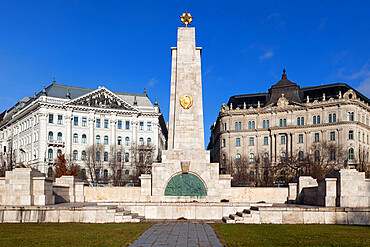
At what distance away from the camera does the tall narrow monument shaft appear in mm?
29172

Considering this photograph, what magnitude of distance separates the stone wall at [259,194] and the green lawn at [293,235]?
11.3 meters

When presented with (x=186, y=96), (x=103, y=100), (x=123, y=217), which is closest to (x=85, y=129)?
(x=103, y=100)

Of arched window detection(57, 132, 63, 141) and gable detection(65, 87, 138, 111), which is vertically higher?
gable detection(65, 87, 138, 111)

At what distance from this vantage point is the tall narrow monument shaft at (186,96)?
95.7ft

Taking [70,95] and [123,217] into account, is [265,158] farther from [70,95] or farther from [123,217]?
[123,217]

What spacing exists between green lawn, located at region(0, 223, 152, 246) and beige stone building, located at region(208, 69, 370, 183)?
66.4m

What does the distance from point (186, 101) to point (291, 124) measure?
6371 cm

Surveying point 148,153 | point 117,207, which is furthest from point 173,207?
point 148,153

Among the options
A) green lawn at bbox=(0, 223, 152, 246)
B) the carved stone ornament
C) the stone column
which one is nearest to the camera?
green lawn at bbox=(0, 223, 152, 246)

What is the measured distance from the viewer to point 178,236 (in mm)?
14914

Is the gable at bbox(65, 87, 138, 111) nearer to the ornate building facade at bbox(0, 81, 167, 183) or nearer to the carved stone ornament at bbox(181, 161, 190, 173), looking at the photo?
the ornate building facade at bbox(0, 81, 167, 183)

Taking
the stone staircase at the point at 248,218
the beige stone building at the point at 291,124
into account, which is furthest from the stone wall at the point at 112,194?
the beige stone building at the point at 291,124

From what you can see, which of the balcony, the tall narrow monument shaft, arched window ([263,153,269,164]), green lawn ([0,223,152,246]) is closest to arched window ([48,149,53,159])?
the balcony

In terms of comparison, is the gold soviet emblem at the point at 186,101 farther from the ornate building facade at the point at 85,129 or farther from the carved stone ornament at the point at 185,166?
the ornate building facade at the point at 85,129
